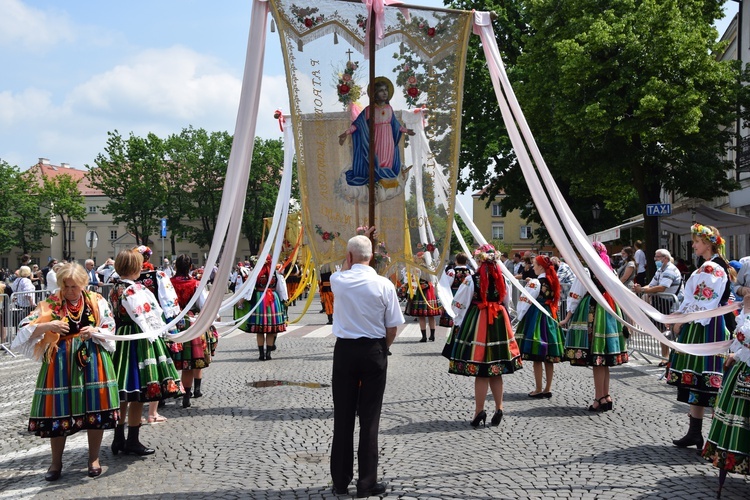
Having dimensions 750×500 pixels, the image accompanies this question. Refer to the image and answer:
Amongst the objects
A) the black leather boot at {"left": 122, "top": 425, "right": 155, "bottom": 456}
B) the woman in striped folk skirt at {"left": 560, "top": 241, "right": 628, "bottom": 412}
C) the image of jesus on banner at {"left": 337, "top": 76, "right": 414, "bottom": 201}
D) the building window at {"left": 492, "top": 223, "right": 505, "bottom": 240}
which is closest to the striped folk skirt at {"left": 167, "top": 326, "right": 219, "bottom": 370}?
the black leather boot at {"left": 122, "top": 425, "right": 155, "bottom": 456}

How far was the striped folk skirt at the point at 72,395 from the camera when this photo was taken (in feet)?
19.0

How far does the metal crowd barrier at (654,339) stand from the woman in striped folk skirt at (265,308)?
19.5 ft

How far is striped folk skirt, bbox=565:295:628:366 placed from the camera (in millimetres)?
8487

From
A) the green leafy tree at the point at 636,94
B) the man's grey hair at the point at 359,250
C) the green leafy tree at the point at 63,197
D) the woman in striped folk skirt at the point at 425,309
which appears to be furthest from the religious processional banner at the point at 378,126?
the green leafy tree at the point at 63,197

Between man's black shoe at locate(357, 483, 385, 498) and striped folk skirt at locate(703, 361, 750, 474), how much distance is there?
234 centimetres

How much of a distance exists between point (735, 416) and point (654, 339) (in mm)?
8985

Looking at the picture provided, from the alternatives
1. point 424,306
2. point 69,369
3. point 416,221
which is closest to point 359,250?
point 416,221

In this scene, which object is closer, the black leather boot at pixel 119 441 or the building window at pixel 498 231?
the black leather boot at pixel 119 441

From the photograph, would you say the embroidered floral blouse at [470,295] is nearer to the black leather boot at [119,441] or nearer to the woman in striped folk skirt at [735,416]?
the woman in striped folk skirt at [735,416]

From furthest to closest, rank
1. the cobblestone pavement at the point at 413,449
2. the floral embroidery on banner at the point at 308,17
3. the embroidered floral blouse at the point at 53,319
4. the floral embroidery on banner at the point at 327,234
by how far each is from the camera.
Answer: the floral embroidery on banner at the point at 327,234 < the floral embroidery on banner at the point at 308,17 < the embroidered floral blouse at the point at 53,319 < the cobblestone pavement at the point at 413,449

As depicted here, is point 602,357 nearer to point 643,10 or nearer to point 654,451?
point 654,451

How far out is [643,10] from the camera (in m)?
23.1

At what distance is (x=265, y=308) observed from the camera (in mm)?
12906

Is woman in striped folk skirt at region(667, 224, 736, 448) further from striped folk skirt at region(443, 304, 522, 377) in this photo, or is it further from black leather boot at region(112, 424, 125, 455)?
black leather boot at region(112, 424, 125, 455)
